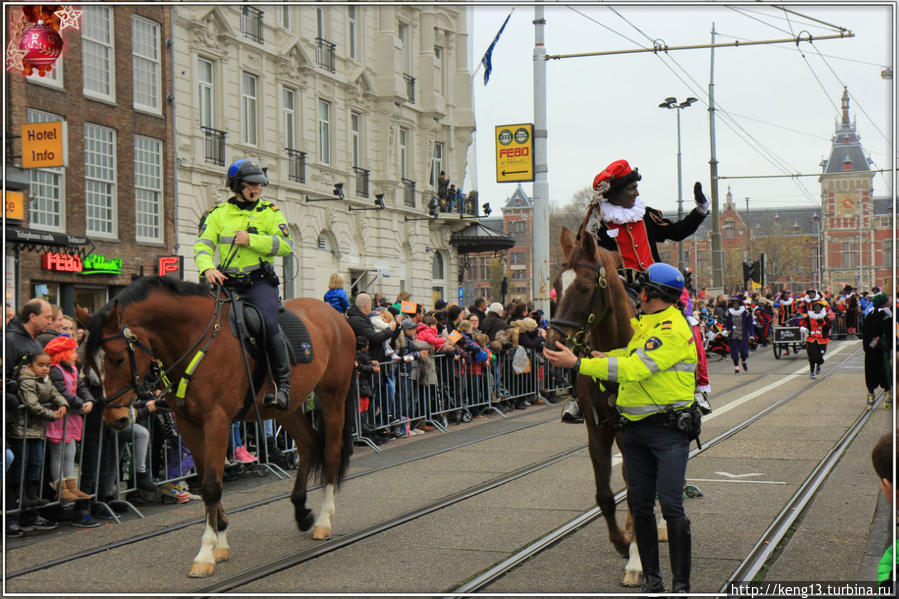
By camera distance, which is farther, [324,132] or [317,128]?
[324,132]

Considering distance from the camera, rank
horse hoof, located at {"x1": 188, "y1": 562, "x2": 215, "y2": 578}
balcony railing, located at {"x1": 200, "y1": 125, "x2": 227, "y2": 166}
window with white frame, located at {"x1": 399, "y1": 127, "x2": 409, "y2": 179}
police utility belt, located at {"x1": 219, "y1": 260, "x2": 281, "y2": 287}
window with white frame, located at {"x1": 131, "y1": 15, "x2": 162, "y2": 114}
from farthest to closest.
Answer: window with white frame, located at {"x1": 399, "y1": 127, "x2": 409, "y2": 179}, balcony railing, located at {"x1": 200, "y1": 125, "x2": 227, "y2": 166}, window with white frame, located at {"x1": 131, "y1": 15, "x2": 162, "y2": 114}, police utility belt, located at {"x1": 219, "y1": 260, "x2": 281, "y2": 287}, horse hoof, located at {"x1": 188, "y1": 562, "x2": 215, "y2": 578}

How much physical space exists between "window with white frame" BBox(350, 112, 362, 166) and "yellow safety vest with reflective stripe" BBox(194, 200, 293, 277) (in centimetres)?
2274

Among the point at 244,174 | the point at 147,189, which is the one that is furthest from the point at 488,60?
the point at 147,189

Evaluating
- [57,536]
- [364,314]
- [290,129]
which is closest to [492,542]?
[57,536]

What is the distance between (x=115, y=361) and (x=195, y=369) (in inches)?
24.1

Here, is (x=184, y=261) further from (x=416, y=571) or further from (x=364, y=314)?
(x=416, y=571)

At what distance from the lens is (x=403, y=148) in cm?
3130

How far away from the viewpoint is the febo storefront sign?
21438mm

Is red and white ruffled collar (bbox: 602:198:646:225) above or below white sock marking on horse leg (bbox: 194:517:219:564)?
above

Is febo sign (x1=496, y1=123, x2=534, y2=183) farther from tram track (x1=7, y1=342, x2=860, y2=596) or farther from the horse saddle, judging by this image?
the horse saddle

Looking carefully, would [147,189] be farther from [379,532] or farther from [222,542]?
[222,542]

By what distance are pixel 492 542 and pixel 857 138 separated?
4.01 metres

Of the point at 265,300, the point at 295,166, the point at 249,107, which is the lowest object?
the point at 265,300

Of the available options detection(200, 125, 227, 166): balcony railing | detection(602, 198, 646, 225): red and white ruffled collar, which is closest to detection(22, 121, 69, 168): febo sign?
detection(200, 125, 227, 166): balcony railing
